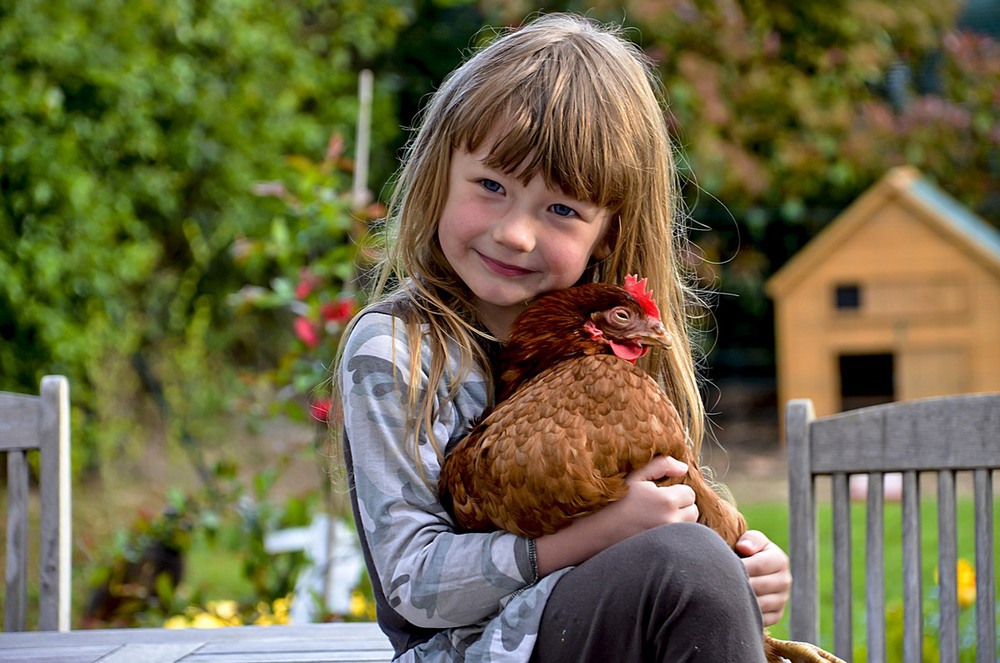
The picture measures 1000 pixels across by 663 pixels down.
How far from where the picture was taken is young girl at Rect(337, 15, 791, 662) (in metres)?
1.40

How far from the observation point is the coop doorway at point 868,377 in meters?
7.40

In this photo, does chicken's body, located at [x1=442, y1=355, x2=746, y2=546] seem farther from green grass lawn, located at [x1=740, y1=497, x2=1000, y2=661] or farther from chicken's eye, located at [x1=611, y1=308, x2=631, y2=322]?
green grass lawn, located at [x1=740, y1=497, x2=1000, y2=661]

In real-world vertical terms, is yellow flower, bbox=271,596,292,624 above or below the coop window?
below

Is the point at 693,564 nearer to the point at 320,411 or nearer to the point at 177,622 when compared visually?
the point at 320,411

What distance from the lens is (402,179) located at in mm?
1829

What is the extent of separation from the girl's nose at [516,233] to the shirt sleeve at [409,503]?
19cm

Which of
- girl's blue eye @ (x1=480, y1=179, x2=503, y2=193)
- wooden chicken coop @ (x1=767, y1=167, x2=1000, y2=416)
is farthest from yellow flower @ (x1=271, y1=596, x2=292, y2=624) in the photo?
wooden chicken coop @ (x1=767, y1=167, x2=1000, y2=416)

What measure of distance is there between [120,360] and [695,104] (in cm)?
370

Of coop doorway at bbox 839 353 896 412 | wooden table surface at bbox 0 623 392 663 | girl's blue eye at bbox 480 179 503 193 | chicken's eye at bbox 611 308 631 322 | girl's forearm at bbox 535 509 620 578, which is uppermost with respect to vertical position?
girl's blue eye at bbox 480 179 503 193

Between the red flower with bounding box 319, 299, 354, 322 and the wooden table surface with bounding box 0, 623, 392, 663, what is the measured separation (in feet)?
4.00

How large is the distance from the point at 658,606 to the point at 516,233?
21.1 inches

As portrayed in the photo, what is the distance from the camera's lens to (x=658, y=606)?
1.38m

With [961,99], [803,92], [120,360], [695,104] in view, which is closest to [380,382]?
[120,360]

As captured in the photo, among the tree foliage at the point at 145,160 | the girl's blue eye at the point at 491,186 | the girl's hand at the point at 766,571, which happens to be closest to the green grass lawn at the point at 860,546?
the girl's hand at the point at 766,571
